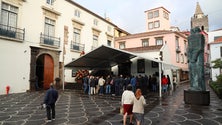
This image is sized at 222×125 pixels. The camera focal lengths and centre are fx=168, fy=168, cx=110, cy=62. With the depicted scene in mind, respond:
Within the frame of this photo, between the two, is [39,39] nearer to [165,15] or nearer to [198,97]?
[198,97]

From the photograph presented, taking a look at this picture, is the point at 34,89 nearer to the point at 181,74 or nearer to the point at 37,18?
the point at 37,18

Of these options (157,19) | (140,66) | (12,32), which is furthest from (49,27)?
(157,19)

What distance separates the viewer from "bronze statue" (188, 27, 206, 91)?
9.91m

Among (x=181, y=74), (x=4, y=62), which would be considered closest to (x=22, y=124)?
(x=4, y=62)

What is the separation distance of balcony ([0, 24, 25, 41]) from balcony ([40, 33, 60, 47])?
6.98ft

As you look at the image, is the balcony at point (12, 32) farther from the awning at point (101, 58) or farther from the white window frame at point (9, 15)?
the awning at point (101, 58)

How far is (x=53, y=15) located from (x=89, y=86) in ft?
31.4

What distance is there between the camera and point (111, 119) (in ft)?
21.7

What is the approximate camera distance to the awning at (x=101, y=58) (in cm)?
1536

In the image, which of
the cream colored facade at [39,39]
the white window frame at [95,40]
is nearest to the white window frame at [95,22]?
the cream colored facade at [39,39]

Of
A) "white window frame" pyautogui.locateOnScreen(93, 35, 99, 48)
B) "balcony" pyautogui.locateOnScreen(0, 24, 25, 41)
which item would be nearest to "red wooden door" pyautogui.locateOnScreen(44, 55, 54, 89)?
"balcony" pyautogui.locateOnScreen(0, 24, 25, 41)

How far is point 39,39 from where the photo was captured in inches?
675

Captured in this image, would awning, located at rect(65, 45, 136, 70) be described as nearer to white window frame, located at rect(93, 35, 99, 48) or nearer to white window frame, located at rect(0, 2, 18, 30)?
white window frame, located at rect(93, 35, 99, 48)

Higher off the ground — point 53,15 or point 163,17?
point 163,17
